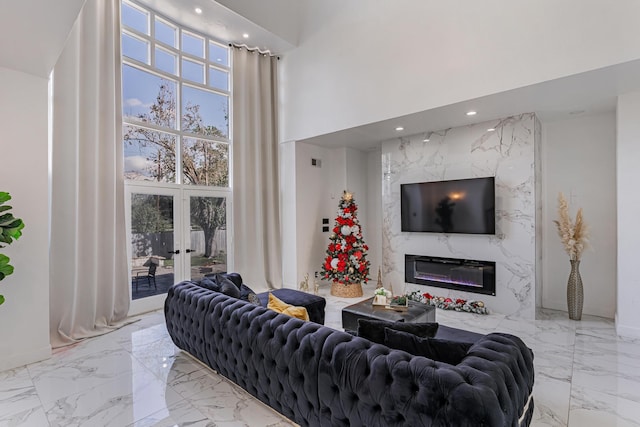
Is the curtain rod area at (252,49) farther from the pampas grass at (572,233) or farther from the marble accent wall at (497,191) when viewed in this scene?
the pampas grass at (572,233)

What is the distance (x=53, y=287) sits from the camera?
12.8ft

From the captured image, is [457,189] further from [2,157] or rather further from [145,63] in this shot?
[2,157]

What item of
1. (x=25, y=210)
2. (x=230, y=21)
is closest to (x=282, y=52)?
(x=230, y=21)

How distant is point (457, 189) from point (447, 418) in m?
4.31

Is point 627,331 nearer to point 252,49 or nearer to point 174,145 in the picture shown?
point 174,145

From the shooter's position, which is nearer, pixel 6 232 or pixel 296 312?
pixel 6 232

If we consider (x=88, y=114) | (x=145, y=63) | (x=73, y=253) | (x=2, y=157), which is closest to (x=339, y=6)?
(x=145, y=63)

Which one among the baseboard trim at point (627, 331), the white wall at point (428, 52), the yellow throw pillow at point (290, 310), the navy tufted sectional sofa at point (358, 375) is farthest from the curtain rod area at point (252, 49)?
the baseboard trim at point (627, 331)

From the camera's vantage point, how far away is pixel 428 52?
438 cm

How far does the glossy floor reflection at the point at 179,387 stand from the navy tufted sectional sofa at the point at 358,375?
33 cm

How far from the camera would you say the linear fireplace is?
493 centimetres

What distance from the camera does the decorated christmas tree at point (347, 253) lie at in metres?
6.00

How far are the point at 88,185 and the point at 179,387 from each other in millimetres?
2951

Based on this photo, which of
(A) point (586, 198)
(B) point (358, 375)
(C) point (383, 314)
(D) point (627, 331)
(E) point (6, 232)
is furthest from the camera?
(A) point (586, 198)
